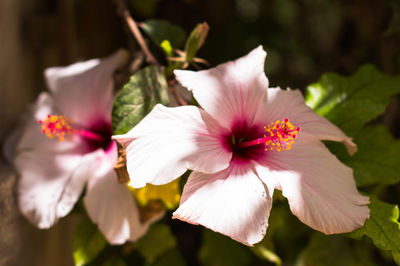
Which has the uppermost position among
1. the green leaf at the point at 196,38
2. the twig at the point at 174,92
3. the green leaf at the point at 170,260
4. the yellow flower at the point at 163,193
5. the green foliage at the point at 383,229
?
the green leaf at the point at 196,38

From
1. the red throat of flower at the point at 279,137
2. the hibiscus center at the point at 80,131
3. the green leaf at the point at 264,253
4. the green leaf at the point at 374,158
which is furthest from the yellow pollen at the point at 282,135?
the hibiscus center at the point at 80,131

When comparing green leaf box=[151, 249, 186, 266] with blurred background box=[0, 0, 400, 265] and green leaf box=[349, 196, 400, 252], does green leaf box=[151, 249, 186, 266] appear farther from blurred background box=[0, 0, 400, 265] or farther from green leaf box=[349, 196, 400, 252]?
green leaf box=[349, 196, 400, 252]

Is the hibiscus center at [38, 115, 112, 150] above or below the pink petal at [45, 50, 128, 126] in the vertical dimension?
below

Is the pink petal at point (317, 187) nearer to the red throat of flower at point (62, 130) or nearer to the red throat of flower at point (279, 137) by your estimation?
the red throat of flower at point (279, 137)

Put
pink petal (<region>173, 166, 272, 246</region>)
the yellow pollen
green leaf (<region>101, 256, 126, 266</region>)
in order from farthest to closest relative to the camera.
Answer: green leaf (<region>101, 256, 126, 266</region>) < the yellow pollen < pink petal (<region>173, 166, 272, 246</region>)

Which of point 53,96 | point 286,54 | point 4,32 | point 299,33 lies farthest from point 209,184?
point 299,33

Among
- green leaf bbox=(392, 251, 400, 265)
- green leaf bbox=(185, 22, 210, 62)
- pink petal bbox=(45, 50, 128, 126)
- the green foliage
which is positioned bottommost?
green leaf bbox=(392, 251, 400, 265)

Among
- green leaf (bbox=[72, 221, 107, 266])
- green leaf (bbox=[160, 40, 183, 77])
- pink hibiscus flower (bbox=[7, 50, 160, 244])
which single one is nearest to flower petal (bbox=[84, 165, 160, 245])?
pink hibiscus flower (bbox=[7, 50, 160, 244])
